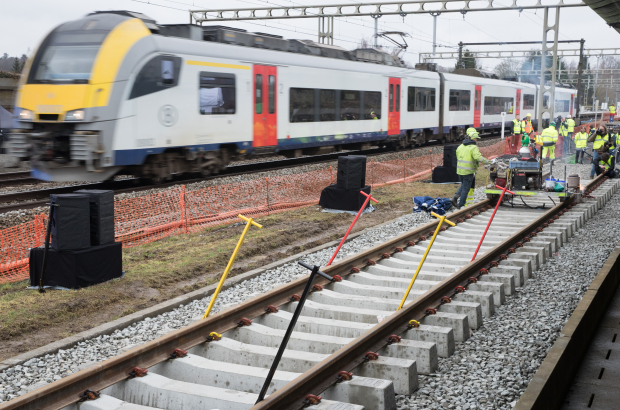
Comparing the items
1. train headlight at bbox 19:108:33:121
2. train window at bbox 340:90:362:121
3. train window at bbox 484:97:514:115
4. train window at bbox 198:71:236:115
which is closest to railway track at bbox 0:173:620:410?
train window at bbox 198:71:236:115

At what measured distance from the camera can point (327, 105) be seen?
20750 mm

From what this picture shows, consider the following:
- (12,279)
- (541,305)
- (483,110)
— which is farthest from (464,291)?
(483,110)

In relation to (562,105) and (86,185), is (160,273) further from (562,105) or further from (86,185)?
(562,105)

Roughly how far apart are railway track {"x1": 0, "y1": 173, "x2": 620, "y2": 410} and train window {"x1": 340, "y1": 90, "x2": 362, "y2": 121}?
13015 mm

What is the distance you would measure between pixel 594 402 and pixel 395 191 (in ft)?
40.0

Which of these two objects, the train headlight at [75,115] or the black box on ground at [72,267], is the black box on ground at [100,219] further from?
the train headlight at [75,115]

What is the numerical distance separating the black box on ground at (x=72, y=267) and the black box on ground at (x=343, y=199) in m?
6.29

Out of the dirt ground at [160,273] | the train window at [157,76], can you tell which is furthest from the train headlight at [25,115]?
the dirt ground at [160,273]

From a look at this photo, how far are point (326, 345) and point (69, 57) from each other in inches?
413

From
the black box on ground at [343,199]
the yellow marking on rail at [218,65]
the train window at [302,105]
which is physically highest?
the yellow marking on rail at [218,65]

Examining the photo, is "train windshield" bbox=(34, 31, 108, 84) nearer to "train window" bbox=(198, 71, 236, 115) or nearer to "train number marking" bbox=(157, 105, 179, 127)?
"train number marking" bbox=(157, 105, 179, 127)

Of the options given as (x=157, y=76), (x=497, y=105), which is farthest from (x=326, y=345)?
(x=497, y=105)

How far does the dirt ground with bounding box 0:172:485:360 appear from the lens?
664 cm

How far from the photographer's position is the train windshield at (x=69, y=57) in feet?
43.8
